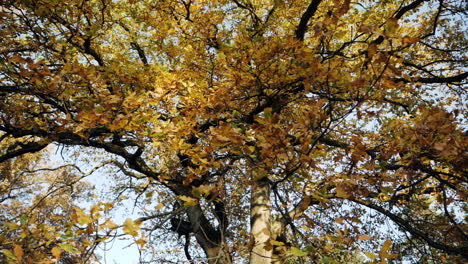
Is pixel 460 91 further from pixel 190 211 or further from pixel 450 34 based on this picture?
pixel 190 211

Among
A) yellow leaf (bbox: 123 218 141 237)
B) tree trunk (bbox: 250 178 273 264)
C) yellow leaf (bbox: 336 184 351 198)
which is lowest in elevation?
yellow leaf (bbox: 123 218 141 237)

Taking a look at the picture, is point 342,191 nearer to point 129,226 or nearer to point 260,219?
point 129,226

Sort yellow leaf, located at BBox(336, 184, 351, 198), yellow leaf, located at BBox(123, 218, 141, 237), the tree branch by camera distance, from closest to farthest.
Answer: yellow leaf, located at BBox(123, 218, 141, 237) → yellow leaf, located at BBox(336, 184, 351, 198) → the tree branch

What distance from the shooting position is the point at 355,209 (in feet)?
30.8

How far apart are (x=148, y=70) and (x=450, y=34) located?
8.67 meters

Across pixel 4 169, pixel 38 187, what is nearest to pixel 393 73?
pixel 4 169

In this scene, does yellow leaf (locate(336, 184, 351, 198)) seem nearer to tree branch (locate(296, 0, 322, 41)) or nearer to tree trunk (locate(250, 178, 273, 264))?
tree trunk (locate(250, 178, 273, 264))

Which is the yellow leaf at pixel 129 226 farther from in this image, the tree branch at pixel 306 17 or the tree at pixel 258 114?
the tree branch at pixel 306 17

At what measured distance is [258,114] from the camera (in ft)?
26.7

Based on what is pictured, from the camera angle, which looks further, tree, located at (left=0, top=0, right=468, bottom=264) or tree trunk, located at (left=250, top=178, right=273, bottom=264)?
tree trunk, located at (left=250, top=178, right=273, bottom=264)

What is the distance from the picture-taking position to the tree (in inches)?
153

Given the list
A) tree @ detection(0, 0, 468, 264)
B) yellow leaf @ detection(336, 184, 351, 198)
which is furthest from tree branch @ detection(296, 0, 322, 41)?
yellow leaf @ detection(336, 184, 351, 198)

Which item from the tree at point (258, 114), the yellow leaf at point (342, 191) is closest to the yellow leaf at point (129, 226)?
the tree at point (258, 114)

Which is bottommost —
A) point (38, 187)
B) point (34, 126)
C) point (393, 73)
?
point (393, 73)
